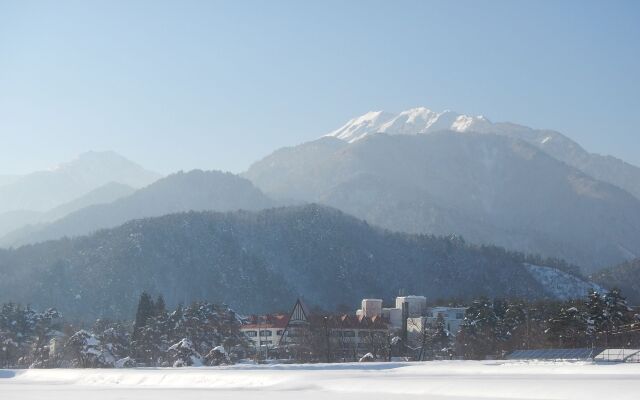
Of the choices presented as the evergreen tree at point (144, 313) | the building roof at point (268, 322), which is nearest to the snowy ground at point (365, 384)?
the evergreen tree at point (144, 313)

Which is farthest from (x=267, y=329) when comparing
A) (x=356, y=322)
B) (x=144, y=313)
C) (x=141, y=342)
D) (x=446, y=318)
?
(x=141, y=342)

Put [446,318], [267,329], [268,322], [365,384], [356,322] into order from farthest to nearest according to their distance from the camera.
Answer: [446,318] < [268,322] < [267,329] < [356,322] < [365,384]

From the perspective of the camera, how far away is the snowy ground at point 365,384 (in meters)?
47.6

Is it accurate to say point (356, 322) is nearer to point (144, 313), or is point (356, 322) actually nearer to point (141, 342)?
point (144, 313)

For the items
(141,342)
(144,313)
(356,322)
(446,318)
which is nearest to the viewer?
(141,342)

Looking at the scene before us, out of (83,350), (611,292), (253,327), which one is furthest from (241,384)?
(253,327)

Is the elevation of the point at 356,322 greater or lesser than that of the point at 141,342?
greater

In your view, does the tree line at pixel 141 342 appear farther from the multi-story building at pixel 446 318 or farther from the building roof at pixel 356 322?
the multi-story building at pixel 446 318

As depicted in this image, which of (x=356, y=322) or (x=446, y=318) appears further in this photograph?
(x=446, y=318)

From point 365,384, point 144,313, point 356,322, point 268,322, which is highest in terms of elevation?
point 144,313

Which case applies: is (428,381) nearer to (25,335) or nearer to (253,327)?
(25,335)

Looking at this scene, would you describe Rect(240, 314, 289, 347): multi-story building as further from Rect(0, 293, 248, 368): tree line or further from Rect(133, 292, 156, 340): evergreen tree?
Rect(0, 293, 248, 368): tree line

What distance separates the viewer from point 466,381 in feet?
178

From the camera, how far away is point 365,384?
55.3 metres
